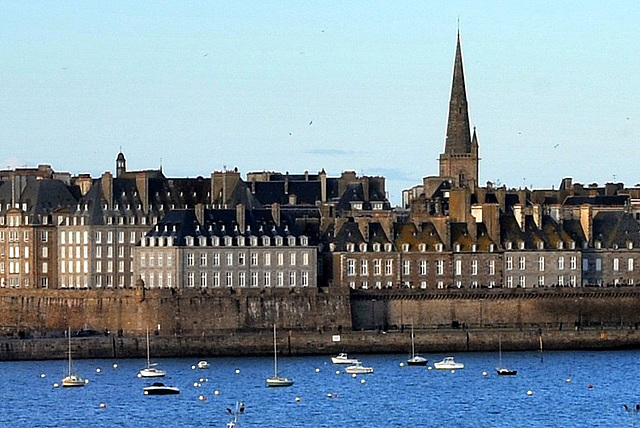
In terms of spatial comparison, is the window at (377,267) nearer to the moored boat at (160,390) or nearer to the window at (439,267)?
the window at (439,267)

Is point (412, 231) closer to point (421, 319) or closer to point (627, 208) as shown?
point (421, 319)

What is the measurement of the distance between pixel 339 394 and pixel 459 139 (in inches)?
2231

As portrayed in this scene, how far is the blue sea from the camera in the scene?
91.2 metres

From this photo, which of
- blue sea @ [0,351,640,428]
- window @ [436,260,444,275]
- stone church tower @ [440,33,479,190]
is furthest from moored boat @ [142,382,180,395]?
stone church tower @ [440,33,479,190]

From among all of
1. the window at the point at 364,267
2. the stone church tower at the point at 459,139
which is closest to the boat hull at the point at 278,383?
the window at the point at 364,267

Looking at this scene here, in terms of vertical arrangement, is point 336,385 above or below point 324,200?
below

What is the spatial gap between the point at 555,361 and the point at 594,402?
13.4 m

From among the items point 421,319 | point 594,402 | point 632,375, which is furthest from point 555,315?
point 594,402

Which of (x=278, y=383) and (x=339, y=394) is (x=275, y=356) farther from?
(x=339, y=394)

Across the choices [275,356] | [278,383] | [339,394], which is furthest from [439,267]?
[339,394]

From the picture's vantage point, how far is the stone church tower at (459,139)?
15300 cm

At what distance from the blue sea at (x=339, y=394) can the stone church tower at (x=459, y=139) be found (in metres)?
39.9

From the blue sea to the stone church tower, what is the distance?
39874 mm

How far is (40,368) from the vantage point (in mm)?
107375
